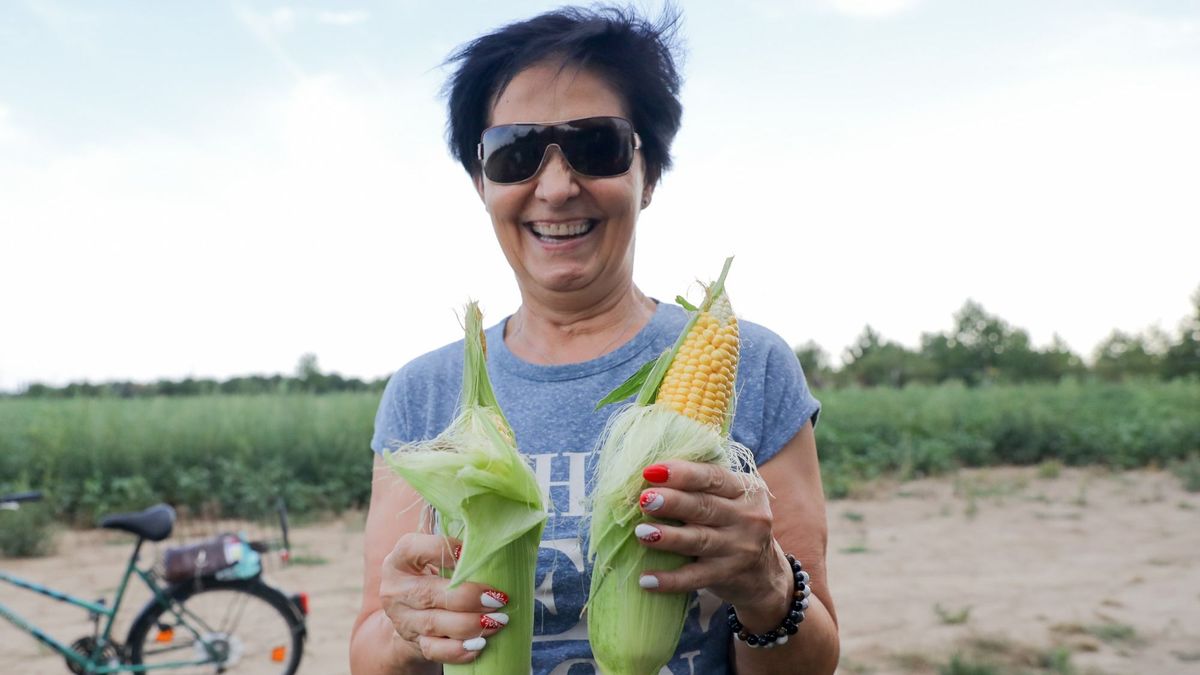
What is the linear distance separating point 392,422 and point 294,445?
1134cm

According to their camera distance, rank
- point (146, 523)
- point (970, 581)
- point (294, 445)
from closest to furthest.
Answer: point (146, 523) < point (970, 581) < point (294, 445)

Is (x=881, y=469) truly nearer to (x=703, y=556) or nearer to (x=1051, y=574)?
(x=1051, y=574)

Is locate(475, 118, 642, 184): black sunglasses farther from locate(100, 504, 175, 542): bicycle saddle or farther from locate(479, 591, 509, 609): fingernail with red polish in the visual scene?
locate(100, 504, 175, 542): bicycle saddle

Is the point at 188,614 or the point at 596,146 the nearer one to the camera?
the point at 596,146

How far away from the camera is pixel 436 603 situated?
52.2 inches

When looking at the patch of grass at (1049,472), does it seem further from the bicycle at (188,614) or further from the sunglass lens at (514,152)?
the sunglass lens at (514,152)

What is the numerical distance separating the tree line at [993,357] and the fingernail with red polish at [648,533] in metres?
43.1

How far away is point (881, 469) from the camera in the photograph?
1534 cm

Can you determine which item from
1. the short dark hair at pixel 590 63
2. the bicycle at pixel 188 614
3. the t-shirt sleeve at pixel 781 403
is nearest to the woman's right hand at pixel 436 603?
the t-shirt sleeve at pixel 781 403

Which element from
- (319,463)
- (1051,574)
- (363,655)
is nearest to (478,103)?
(363,655)

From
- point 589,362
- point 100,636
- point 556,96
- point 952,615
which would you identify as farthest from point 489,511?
point 952,615

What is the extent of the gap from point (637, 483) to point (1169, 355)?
6185cm

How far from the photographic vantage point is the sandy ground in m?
5.83

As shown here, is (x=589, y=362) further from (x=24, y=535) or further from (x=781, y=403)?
(x=24, y=535)
